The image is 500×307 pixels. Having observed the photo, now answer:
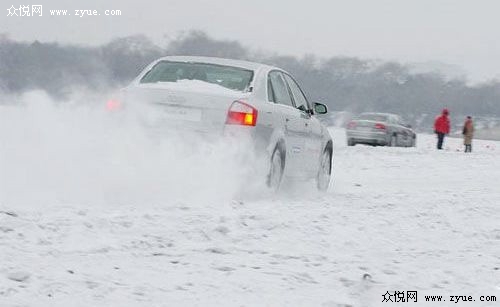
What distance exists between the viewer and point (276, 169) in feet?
33.1

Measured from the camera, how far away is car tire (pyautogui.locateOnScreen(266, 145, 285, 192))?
9840mm

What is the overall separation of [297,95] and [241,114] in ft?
7.97

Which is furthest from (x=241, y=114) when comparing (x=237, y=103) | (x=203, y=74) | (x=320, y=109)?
(x=320, y=109)

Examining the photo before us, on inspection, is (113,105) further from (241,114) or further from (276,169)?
(276,169)

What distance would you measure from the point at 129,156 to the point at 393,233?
2.63 metres

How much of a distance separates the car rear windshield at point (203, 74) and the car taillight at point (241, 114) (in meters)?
0.45

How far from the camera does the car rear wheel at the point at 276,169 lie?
9844mm

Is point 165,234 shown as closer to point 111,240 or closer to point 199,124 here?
point 111,240

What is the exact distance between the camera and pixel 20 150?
9.02 meters

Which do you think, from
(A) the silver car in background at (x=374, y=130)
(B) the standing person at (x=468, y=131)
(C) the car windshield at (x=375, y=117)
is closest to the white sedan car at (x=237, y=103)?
(A) the silver car in background at (x=374, y=130)

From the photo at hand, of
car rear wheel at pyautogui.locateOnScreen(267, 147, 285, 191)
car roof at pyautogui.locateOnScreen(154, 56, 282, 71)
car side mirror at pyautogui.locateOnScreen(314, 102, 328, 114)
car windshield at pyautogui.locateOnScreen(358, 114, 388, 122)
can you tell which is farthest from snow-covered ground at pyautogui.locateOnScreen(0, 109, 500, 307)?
car windshield at pyautogui.locateOnScreen(358, 114, 388, 122)

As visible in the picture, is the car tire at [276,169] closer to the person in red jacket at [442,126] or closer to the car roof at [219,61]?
the car roof at [219,61]

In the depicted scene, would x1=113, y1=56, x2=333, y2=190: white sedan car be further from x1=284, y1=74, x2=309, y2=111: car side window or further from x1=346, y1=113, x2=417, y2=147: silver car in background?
x1=346, y1=113, x2=417, y2=147: silver car in background

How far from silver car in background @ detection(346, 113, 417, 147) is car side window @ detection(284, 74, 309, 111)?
20845 millimetres
